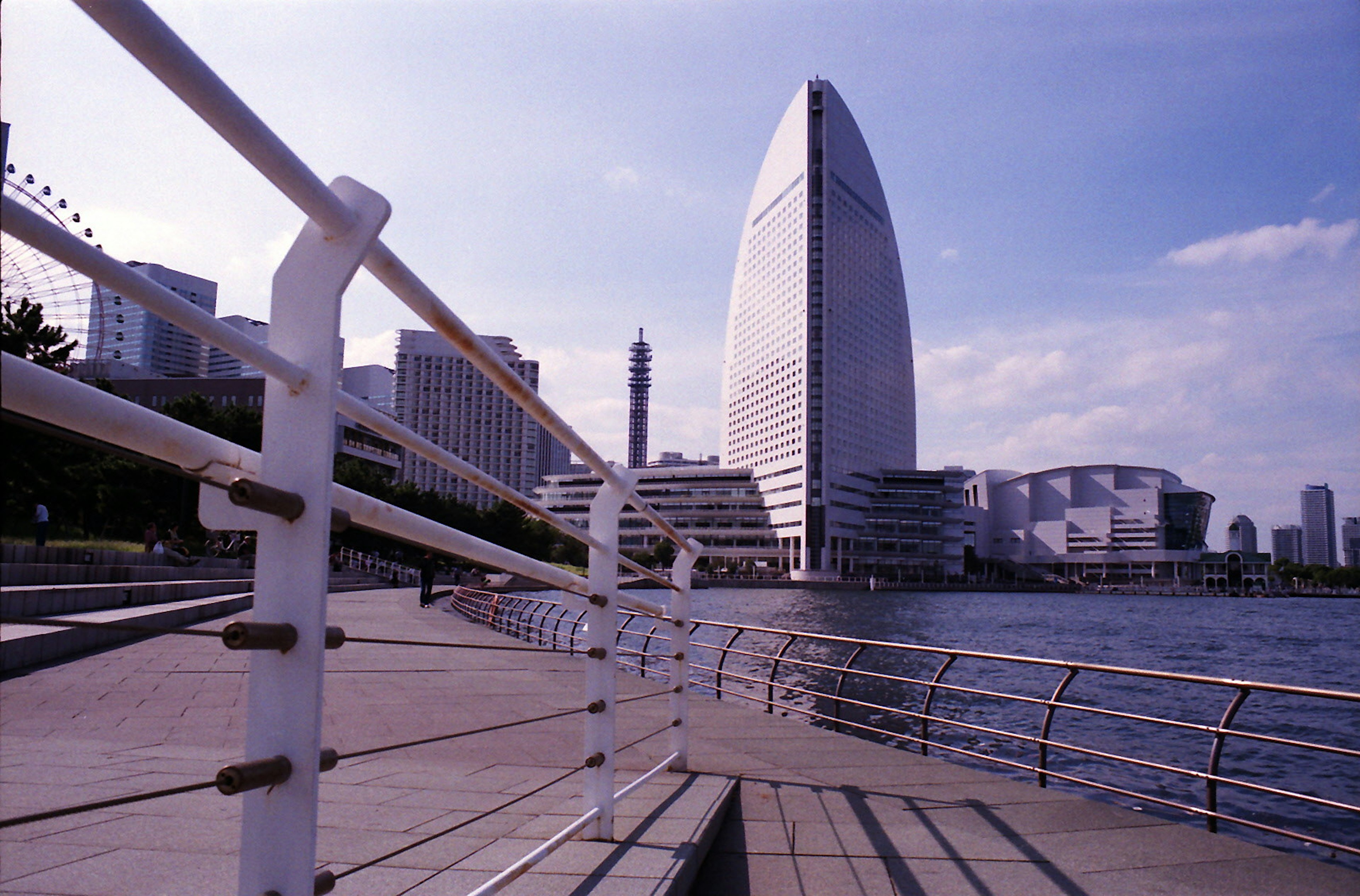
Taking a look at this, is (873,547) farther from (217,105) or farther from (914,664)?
(217,105)

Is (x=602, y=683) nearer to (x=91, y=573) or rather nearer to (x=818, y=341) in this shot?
(x=91, y=573)

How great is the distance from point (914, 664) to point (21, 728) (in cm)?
2721

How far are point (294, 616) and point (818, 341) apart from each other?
142399 mm

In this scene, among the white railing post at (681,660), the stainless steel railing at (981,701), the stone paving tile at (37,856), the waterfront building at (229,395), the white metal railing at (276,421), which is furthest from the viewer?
the waterfront building at (229,395)

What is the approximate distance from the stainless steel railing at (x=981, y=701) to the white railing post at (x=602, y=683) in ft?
6.68

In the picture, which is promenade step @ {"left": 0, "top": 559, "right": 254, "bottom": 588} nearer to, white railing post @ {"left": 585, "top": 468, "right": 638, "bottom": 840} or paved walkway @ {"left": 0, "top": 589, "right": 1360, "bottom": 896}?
paved walkway @ {"left": 0, "top": 589, "right": 1360, "bottom": 896}

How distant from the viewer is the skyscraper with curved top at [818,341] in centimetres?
13162

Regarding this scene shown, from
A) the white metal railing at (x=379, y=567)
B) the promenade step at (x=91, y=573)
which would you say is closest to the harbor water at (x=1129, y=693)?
the promenade step at (x=91, y=573)

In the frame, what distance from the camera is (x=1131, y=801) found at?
1208 cm

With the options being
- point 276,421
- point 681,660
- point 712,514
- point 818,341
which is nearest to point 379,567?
point 681,660

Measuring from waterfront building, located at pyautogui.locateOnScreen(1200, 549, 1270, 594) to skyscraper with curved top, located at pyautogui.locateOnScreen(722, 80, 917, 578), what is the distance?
49.7 meters

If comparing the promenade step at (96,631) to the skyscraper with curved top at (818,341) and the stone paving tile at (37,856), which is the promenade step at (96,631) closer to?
the stone paving tile at (37,856)

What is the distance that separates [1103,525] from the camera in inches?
6073

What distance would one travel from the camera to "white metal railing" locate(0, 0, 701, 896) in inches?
40.2
